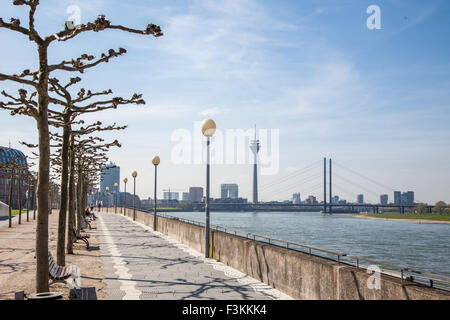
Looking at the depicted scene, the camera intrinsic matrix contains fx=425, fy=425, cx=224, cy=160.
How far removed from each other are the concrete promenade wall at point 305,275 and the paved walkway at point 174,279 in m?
0.27

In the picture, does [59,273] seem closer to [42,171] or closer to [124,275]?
[124,275]

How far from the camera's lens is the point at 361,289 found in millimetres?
6723

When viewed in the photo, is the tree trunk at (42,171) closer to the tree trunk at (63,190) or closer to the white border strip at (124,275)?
the white border strip at (124,275)

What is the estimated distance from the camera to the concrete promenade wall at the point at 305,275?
610cm

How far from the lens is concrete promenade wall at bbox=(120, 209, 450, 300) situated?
240 inches

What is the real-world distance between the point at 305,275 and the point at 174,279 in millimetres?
3852

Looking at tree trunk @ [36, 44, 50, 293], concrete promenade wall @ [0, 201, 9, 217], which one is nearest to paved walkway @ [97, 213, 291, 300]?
tree trunk @ [36, 44, 50, 293]

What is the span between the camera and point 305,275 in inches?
329

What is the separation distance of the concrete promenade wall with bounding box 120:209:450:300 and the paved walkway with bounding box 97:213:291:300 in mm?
271

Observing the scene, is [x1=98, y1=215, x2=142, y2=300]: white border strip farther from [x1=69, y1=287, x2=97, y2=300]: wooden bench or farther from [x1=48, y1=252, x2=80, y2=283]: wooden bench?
[x1=48, y1=252, x2=80, y2=283]: wooden bench

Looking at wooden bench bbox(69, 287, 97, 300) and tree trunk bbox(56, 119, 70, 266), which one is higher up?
tree trunk bbox(56, 119, 70, 266)

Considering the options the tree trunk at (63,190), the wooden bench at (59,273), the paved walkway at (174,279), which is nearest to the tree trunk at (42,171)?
the wooden bench at (59,273)
